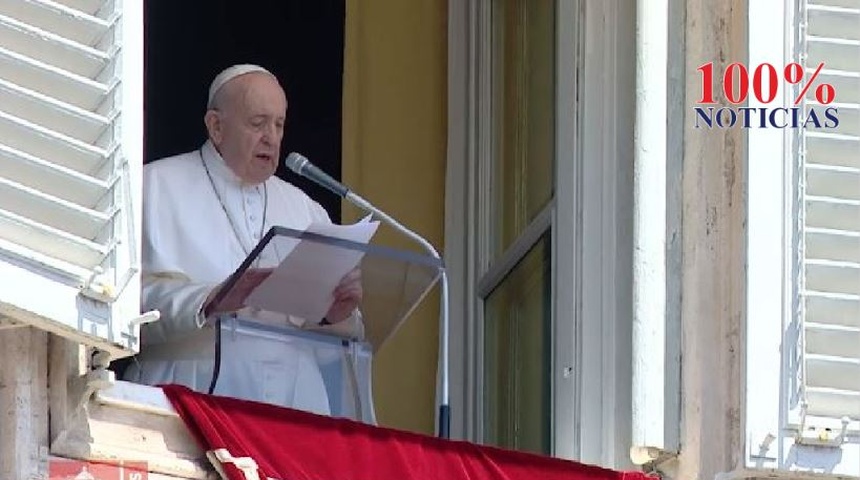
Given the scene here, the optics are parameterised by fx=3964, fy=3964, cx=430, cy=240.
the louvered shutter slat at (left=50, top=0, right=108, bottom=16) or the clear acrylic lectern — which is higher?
the louvered shutter slat at (left=50, top=0, right=108, bottom=16)

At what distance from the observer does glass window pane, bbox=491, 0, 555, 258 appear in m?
8.66

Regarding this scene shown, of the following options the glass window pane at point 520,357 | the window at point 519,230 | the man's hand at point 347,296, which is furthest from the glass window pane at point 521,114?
the man's hand at point 347,296

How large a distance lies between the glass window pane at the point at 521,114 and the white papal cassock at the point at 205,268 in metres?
0.47

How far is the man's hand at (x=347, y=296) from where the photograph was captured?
7.76 m

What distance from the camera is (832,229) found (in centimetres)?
Answer: 782

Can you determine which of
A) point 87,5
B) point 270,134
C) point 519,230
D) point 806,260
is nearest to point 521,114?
point 519,230

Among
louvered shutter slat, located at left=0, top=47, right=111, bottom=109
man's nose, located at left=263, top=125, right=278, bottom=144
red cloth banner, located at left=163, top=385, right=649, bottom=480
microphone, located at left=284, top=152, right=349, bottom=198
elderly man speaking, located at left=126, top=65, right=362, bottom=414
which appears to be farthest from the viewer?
man's nose, located at left=263, top=125, right=278, bottom=144

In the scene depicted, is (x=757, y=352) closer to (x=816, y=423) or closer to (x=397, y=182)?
(x=816, y=423)

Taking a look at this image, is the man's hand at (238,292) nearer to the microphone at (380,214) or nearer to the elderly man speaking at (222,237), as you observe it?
the elderly man speaking at (222,237)

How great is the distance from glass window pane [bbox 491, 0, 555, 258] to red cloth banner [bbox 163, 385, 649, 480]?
3.46 feet

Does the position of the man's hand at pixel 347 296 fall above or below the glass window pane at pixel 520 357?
above

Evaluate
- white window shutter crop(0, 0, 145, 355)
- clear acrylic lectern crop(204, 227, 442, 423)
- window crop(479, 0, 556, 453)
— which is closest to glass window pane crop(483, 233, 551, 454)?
window crop(479, 0, 556, 453)

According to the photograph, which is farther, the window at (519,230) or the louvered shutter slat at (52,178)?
the window at (519,230)

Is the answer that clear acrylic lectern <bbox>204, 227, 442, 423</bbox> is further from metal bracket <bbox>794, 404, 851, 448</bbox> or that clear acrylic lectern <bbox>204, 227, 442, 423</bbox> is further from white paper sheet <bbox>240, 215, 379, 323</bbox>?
metal bracket <bbox>794, 404, 851, 448</bbox>
